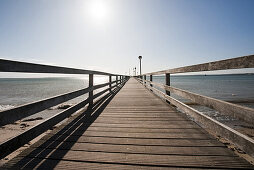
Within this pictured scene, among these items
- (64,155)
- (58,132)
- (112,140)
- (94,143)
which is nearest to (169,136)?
(112,140)

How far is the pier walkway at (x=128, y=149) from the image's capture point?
1.44m

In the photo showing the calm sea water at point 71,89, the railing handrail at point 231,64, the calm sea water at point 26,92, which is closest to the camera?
the railing handrail at point 231,64

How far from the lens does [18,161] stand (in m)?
1.47

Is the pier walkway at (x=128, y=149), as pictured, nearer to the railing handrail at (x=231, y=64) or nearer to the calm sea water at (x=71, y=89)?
the railing handrail at (x=231, y=64)

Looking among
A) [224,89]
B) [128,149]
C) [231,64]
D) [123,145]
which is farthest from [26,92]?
[224,89]

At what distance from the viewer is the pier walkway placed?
144 centimetres

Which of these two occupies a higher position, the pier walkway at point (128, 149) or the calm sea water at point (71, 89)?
the pier walkway at point (128, 149)

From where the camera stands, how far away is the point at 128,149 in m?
1.72

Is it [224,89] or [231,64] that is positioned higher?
[231,64]

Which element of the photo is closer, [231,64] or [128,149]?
[231,64]

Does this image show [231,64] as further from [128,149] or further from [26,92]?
[26,92]

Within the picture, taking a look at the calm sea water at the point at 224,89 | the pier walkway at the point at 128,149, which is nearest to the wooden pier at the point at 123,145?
the pier walkway at the point at 128,149

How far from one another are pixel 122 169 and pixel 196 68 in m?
1.83

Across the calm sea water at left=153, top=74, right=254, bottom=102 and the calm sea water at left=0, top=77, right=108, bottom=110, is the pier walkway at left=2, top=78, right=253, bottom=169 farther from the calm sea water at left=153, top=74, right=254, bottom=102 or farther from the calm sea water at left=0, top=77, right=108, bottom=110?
the calm sea water at left=153, top=74, right=254, bottom=102
